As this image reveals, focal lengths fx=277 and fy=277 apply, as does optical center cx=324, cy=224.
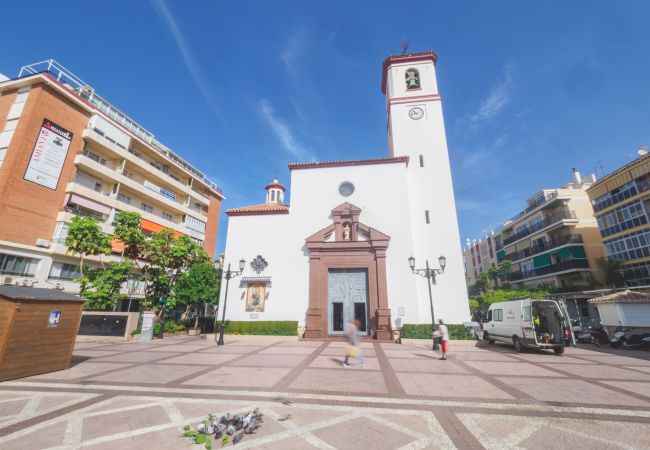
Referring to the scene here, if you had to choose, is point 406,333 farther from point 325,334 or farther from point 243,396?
point 243,396

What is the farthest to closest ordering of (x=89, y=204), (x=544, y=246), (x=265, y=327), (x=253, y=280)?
(x=544, y=246), (x=89, y=204), (x=253, y=280), (x=265, y=327)

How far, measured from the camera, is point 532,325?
12.1 meters

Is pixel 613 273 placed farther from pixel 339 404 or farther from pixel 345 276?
pixel 339 404

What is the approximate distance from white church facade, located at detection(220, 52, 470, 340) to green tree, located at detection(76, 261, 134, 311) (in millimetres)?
6427

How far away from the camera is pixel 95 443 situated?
375 centimetres

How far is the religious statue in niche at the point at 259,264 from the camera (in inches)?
773

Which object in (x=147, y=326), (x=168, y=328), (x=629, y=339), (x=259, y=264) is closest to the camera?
(x=629, y=339)

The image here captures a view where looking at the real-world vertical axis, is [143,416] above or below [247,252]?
below

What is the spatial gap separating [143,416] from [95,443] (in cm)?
102

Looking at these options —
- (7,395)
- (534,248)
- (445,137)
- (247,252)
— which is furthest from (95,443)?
(534,248)

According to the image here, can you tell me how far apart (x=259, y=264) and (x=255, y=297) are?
229 centimetres

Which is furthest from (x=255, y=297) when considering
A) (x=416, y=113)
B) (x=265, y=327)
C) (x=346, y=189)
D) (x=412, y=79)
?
(x=412, y=79)

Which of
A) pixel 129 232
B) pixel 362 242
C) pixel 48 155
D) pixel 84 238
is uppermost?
pixel 48 155

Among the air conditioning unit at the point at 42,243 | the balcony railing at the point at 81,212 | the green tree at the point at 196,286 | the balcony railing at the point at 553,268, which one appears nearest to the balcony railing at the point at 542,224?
the balcony railing at the point at 553,268
